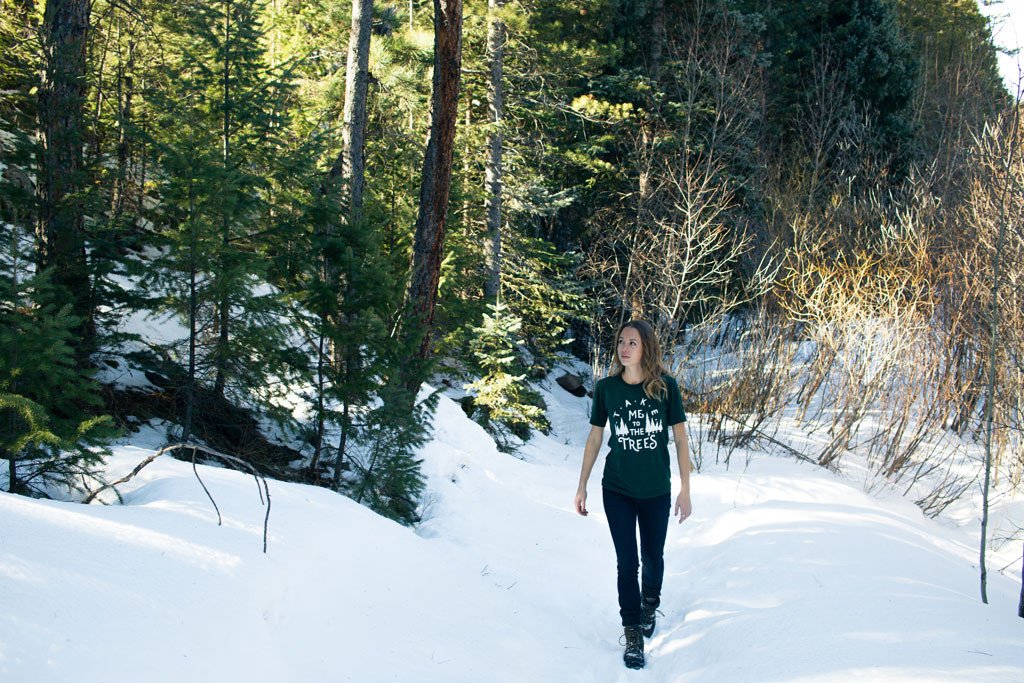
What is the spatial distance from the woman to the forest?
2588mm

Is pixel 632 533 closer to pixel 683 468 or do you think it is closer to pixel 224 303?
pixel 683 468

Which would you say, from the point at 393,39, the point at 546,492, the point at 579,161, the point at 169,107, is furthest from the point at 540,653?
the point at 579,161

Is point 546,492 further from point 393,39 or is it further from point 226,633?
point 393,39

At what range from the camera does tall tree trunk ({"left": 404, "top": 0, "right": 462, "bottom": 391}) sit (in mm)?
8062

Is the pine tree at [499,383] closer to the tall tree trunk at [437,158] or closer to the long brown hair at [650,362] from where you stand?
the tall tree trunk at [437,158]

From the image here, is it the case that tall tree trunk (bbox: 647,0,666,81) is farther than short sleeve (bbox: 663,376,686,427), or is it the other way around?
tall tree trunk (bbox: 647,0,666,81)

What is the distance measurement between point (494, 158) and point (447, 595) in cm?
1180

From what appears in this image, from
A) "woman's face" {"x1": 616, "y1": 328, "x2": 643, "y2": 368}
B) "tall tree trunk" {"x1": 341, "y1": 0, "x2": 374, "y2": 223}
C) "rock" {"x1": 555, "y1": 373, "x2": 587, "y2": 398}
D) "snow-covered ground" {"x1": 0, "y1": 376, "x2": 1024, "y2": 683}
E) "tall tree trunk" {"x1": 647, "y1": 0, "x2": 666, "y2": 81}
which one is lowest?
"rock" {"x1": 555, "y1": 373, "x2": 587, "y2": 398}

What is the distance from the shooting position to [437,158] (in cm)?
841

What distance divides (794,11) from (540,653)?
93.5ft

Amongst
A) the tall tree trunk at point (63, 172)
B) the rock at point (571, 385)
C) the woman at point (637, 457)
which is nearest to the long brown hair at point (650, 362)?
the woman at point (637, 457)

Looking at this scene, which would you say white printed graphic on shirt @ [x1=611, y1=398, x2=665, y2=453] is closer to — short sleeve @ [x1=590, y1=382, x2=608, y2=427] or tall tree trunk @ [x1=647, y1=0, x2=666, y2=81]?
short sleeve @ [x1=590, y1=382, x2=608, y2=427]

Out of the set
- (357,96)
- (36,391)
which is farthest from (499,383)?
(36,391)

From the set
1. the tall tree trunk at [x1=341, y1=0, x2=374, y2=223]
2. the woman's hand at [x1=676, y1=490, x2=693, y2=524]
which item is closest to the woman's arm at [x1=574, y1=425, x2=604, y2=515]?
the woman's hand at [x1=676, y1=490, x2=693, y2=524]
